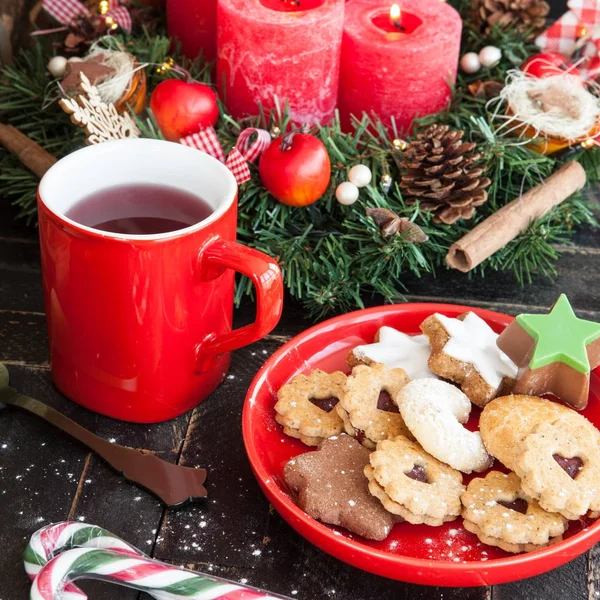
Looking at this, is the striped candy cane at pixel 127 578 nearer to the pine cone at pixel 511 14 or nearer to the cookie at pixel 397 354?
the cookie at pixel 397 354

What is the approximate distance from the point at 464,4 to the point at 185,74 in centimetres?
49

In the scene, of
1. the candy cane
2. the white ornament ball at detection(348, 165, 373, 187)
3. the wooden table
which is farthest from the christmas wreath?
the candy cane

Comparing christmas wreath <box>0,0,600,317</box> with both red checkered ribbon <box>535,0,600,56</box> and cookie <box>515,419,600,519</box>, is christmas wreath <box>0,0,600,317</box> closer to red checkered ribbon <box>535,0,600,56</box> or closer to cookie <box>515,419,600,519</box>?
red checkered ribbon <box>535,0,600,56</box>

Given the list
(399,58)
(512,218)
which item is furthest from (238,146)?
(512,218)

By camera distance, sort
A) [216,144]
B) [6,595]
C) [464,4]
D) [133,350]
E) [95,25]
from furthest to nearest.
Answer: [464,4] < [95,25] < [216,144] < [133,350] < [6,595]

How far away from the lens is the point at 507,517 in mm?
686

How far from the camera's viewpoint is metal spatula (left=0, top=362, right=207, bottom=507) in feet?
2.58

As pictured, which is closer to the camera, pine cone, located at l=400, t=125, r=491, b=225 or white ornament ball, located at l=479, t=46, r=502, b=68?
pine cone, located at l=400, t=125, r=491, b=225

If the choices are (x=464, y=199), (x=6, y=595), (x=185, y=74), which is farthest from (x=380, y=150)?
(x=6, y=595)

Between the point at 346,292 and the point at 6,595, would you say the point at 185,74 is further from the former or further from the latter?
the point at 6,595

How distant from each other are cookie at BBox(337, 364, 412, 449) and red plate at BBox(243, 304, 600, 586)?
0.19 feet

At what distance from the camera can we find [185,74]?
40.8 inches

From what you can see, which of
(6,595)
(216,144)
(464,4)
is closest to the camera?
(6,595)

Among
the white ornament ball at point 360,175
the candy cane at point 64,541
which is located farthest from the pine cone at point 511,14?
the candy cane at point 64,541
